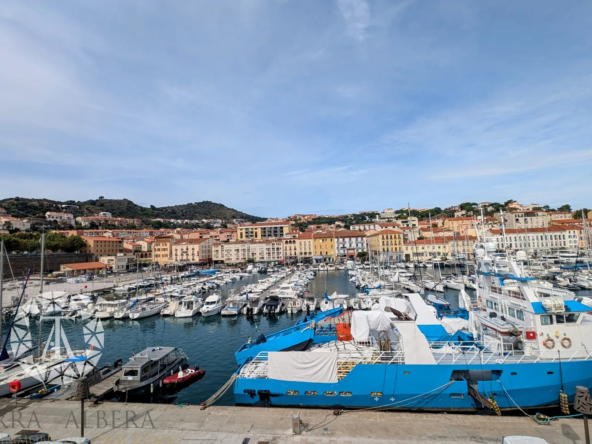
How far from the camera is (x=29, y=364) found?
562 inches

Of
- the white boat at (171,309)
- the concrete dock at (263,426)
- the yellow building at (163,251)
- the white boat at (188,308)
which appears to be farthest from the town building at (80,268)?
the concrete dock at (263,426)

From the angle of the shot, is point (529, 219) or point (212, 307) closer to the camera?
point (212, 307)

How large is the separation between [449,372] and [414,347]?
1331mm

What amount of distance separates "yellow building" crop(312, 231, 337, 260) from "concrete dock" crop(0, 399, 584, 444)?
77.8m

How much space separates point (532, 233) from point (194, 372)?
288 feet

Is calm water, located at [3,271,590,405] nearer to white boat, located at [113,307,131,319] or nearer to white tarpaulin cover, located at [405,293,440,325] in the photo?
white boat, located at [113,307,131,319]

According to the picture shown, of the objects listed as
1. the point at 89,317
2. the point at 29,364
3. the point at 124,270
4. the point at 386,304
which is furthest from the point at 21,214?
the point at 386,304

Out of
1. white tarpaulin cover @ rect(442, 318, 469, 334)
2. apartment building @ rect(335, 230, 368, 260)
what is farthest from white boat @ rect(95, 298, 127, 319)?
apartment building @ rect(335, 230, 368, 260)

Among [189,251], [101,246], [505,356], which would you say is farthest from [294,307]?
[101,246]

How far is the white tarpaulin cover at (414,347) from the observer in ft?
35.9

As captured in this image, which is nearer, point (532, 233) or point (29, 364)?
point (29, 364)

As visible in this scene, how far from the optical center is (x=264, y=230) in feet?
350

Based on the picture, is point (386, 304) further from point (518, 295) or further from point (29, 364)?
point (29, 364)

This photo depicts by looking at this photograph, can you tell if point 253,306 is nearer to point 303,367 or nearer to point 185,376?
point 185,376
